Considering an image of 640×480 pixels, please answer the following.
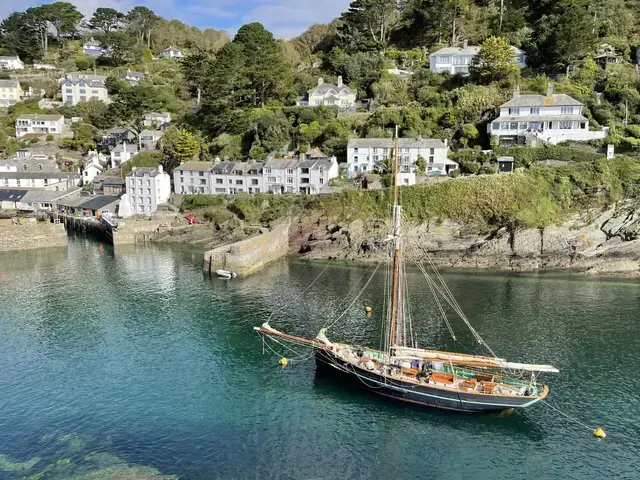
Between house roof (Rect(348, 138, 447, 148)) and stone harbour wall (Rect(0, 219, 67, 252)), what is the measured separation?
126 feet

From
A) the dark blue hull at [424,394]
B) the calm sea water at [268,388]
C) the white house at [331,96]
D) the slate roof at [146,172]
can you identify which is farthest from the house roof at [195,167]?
the dark blue hull at [424,394]

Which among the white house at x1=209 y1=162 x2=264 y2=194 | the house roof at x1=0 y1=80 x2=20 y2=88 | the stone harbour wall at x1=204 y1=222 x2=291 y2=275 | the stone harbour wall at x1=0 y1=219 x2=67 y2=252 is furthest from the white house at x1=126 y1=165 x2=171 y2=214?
the house roof at x1=0 y1=80 x2=20 y2=88

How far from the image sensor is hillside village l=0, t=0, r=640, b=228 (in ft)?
218

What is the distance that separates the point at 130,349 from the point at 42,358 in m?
5.46

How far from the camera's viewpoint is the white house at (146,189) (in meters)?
72.0

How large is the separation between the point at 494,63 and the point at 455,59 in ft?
30.9

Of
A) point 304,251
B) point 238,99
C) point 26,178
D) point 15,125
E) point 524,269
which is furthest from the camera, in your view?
point 15,125

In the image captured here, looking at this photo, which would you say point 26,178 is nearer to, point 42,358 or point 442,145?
point 42,358

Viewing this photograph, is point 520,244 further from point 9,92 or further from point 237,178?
point 9,92

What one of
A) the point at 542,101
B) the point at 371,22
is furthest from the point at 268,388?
the point at 371,22

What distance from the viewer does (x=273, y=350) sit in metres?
35.0

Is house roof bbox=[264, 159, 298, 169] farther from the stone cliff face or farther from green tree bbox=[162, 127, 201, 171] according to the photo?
green tree bbox=[162, 127, 201, 171]

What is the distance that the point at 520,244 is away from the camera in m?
54.1

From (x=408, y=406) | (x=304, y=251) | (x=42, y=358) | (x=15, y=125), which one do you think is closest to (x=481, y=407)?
(x=408, y=406)
